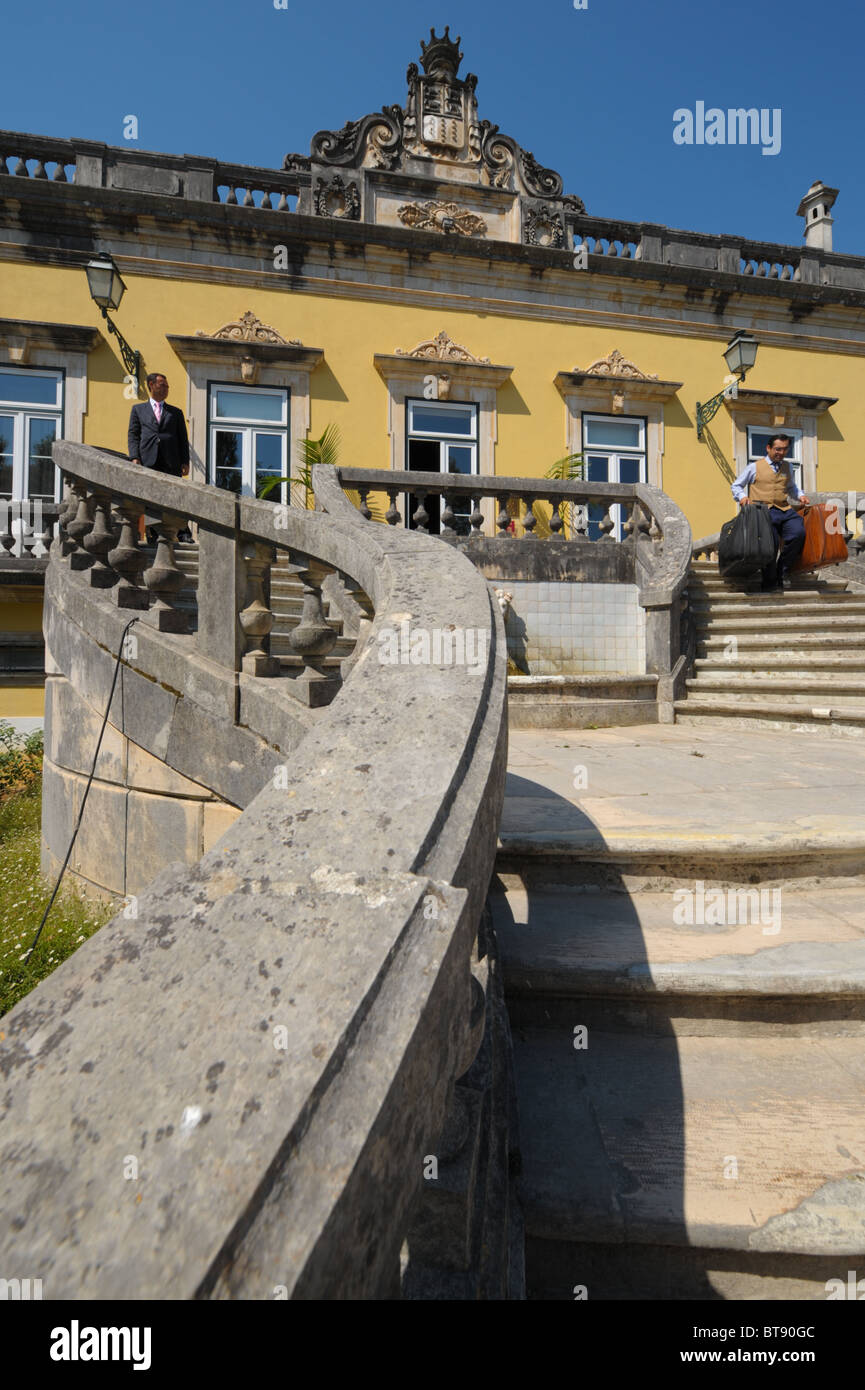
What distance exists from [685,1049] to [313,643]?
1.88 m

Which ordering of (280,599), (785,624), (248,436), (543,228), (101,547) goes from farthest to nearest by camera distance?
1. (543,228)
2. (248,436)
3. (785,624)
4. (280,599)
5. (101,547)

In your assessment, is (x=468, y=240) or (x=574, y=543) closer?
(x=574, y=543)

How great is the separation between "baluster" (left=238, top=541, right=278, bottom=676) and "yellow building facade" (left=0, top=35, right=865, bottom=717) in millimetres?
8255

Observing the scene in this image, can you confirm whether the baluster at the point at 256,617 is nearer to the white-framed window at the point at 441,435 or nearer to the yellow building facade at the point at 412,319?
the yellow building facade at the point at 412,319

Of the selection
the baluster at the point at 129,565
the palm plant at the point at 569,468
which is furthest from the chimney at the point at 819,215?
the baluster at the point at 129,565

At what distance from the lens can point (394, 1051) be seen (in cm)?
92

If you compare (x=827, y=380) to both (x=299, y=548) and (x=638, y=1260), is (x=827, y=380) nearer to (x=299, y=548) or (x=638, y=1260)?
(x=299, y=548)

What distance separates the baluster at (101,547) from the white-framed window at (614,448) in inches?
422

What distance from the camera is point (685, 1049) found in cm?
218

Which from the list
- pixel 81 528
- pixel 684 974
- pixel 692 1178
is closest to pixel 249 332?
pixel 81 528

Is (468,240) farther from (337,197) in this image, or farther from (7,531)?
(7,531)

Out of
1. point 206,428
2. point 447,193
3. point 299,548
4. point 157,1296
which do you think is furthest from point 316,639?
point 447,193

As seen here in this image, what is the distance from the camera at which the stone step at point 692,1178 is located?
1642mm

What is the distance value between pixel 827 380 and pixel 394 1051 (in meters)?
17.6
